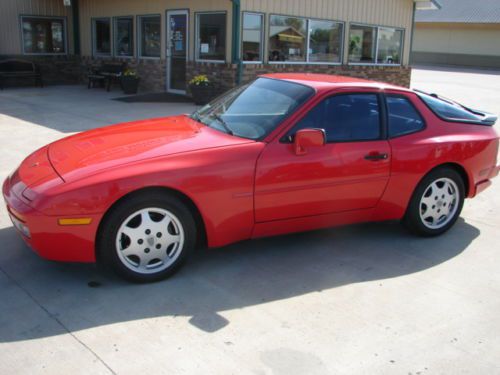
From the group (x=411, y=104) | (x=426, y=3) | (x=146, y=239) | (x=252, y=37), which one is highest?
(x=426, y=3)

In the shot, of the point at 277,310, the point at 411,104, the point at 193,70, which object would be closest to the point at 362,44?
the point at 193,70

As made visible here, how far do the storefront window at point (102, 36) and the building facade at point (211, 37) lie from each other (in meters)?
0.03

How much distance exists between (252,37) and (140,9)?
4.10 metres

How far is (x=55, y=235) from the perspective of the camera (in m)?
3.66

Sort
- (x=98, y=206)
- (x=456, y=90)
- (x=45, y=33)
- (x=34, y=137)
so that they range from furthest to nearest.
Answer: (x=456, y=90) → (x=45, y=33) → (x=34, y=137) → (x=98, y=206)

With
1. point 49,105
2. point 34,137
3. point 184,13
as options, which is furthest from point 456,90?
point 34,137

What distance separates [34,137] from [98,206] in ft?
20.1

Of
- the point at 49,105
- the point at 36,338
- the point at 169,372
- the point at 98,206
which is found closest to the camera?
the point at 169,372

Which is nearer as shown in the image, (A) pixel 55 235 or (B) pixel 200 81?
(A) pixel 55 235

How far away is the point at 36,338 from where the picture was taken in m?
3.26

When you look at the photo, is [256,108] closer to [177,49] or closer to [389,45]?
[177,49]

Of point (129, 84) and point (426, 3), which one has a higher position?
point (426, 3)

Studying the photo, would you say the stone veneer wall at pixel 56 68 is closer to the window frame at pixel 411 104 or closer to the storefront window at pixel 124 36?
the storefront window at pixel 124 36

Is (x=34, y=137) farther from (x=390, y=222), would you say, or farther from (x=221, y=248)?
(x=390, y=222)
